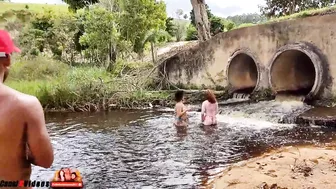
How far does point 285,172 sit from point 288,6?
22901 mm

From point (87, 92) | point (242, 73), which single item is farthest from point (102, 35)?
point (242, 73)

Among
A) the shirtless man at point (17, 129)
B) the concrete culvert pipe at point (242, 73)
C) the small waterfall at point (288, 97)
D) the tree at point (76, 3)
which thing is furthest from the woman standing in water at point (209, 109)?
the tree at point (76, 3)

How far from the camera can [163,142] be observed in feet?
32.5

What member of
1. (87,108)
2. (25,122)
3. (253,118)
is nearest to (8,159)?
(25,122)

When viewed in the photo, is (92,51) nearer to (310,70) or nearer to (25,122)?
(310,70)

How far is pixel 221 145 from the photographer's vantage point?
9430 mm

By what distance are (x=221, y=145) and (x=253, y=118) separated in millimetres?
4030

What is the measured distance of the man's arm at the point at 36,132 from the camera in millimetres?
2457

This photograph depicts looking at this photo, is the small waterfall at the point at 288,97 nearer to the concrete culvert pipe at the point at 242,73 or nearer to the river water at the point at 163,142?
the river water at the point at 163,142

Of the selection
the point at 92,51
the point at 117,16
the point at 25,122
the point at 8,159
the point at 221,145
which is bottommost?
the point at 221,145

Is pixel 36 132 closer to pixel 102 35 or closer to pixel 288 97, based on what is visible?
pixel 288 97

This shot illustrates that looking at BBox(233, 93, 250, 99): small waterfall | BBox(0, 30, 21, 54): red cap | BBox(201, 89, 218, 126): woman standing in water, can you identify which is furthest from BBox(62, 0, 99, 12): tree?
BBox(0, 30, 21, 54): red cap

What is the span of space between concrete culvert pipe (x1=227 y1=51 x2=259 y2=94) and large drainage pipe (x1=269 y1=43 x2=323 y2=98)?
164cm

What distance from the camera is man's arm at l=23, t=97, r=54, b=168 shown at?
246 cm
